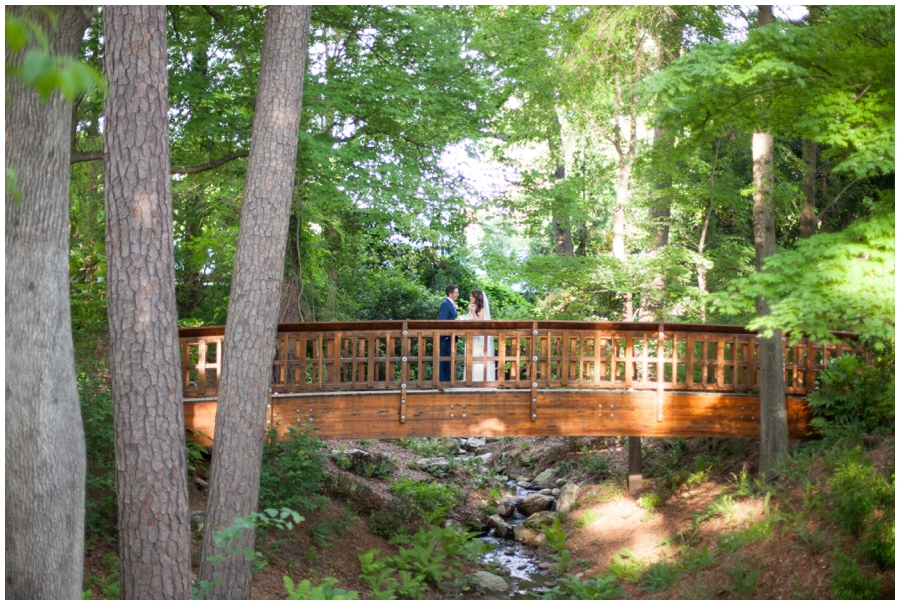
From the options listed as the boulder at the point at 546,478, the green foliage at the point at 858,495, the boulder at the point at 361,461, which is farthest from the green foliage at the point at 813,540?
the boulder at the point at 361,461

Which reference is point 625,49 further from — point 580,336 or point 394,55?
point 580,336

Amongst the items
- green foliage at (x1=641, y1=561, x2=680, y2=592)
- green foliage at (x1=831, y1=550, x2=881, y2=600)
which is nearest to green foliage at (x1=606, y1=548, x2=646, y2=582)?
green foliage at (x1=641, y1=561, x2=680, y2=592)

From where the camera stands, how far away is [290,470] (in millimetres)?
8578

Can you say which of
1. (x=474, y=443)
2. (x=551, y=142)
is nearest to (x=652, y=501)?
(x=474, y=443)

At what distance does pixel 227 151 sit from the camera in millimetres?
10547

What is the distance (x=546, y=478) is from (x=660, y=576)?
232 inches

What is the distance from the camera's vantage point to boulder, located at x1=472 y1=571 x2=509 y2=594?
370 inches

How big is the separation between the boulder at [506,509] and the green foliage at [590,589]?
339 centimetres

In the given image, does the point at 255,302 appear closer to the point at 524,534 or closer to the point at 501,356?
the point at 501,356

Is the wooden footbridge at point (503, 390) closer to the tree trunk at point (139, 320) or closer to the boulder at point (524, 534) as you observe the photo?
the boulder at point (524, 534)

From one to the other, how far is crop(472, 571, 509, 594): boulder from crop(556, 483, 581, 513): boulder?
9.83ft

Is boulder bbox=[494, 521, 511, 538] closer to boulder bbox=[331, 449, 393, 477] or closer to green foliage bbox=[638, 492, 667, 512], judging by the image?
green foliage bbox=[638, 492, 667, 512]

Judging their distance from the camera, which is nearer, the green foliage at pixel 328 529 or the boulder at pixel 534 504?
the green foliage at pixel 328 529

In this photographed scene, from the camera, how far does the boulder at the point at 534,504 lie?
12.9m
